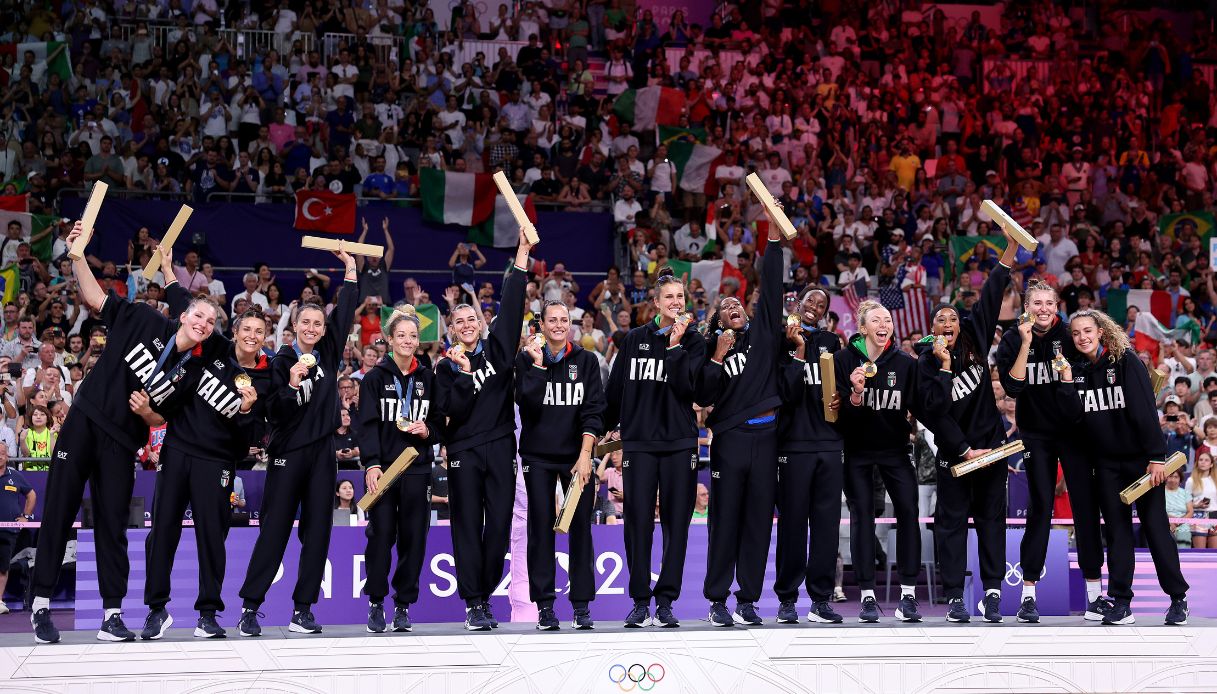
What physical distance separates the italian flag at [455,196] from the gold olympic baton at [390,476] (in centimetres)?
995

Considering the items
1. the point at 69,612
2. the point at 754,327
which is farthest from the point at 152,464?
the point at 754,327

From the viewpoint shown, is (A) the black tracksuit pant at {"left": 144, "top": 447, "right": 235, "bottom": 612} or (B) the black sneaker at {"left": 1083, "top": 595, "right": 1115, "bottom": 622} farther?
(B) the black sneaker at {"left": 1083, "top": 595, "right": 1115, "bottom": 622}

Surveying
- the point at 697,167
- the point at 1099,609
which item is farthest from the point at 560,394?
the point at 697,167

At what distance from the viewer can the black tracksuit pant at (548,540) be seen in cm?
821

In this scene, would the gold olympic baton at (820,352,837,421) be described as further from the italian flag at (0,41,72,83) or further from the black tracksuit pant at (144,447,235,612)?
the italian flag at (0,41,72,83)

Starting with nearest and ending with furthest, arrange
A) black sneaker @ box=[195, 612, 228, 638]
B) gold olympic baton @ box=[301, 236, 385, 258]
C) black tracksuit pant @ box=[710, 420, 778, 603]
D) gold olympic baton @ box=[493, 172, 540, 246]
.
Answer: black sneaker @ box=[195, 612, 228, 638], black tracksuit pant @ box=[710, 420, 778, 603], gold olympic baton @ box=[493, 172, 540, 246], gold olympic baton @ box=[301, 236, 385, 258]

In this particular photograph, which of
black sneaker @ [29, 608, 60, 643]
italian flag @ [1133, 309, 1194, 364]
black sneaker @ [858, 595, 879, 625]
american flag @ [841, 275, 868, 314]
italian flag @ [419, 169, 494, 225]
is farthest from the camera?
italian flag @ [419, 169, 494, 225]

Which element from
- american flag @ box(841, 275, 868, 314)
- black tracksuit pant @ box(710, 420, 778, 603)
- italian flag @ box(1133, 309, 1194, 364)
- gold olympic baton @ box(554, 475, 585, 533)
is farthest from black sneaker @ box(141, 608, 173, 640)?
italian flag @ box(1133, 309, 1194, 364)

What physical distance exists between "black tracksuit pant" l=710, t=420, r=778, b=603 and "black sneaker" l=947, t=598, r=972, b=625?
131 centimetres

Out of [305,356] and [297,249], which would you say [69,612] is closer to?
[305,356]

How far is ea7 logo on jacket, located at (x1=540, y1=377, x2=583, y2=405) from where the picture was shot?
8.27 m

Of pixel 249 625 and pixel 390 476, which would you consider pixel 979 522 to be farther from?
pixel 249 625

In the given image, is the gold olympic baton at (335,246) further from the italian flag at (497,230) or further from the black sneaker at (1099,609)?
the italian flag at (497,230)

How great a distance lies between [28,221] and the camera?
1603cm
